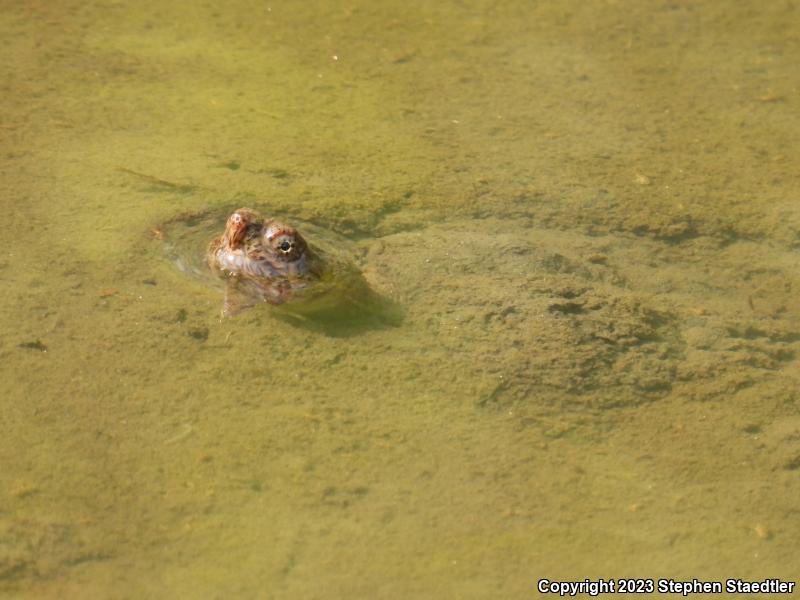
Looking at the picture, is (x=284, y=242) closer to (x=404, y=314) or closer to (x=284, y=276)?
(x=284, y=276)

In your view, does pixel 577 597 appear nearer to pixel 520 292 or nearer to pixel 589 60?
pixel 520 292

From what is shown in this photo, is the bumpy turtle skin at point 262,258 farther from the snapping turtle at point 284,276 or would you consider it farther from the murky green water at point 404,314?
the murky green water at point 404,314

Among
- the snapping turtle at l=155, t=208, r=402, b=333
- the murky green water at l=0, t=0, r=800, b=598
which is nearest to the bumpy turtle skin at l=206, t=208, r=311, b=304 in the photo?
the snapping turtle at l=155, t=208, r=402, b=333

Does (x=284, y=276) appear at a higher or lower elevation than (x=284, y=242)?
lower

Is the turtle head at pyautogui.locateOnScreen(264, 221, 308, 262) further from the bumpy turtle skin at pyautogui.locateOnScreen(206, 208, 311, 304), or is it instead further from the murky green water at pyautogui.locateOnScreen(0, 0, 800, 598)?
the murky green water at pyautogui.locateOnScreen(0, 0, 800, 598)

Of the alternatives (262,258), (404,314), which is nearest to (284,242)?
(262,258)

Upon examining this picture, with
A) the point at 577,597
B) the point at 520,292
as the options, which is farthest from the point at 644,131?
the point at 577,597

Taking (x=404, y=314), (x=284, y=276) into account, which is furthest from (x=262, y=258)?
(x=404, y=314)
